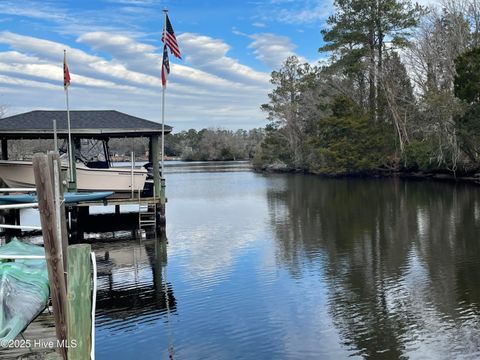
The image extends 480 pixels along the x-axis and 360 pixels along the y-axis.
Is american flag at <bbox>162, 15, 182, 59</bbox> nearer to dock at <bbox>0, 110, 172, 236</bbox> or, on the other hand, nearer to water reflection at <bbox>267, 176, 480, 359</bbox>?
dock at <bbox>0, 110, 172, 236</bbox>

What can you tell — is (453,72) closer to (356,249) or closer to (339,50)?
(339,50)

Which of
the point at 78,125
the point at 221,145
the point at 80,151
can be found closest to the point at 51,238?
the point at 78,125

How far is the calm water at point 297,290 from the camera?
820 centimetres

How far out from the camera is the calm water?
26.9ft

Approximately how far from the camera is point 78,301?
484 cm

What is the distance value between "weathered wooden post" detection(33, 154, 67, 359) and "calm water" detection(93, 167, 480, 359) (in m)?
3.00

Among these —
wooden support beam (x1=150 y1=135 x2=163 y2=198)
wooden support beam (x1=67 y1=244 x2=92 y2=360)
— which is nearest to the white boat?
wooden support beam (x1=150 y1=135 x2=163 y2=198)

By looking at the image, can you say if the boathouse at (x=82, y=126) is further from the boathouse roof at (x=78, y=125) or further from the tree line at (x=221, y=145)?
the tree line at (x=221, y=145)

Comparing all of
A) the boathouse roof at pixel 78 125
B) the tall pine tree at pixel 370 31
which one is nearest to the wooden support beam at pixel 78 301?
→ the boathouse roof at pixel 78 125

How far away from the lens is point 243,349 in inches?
319

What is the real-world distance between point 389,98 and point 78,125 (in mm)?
33982

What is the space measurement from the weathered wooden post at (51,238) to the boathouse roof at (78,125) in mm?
14177

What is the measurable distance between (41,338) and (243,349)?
3344mm

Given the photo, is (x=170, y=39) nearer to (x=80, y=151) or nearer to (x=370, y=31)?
(x=80, y=151)
